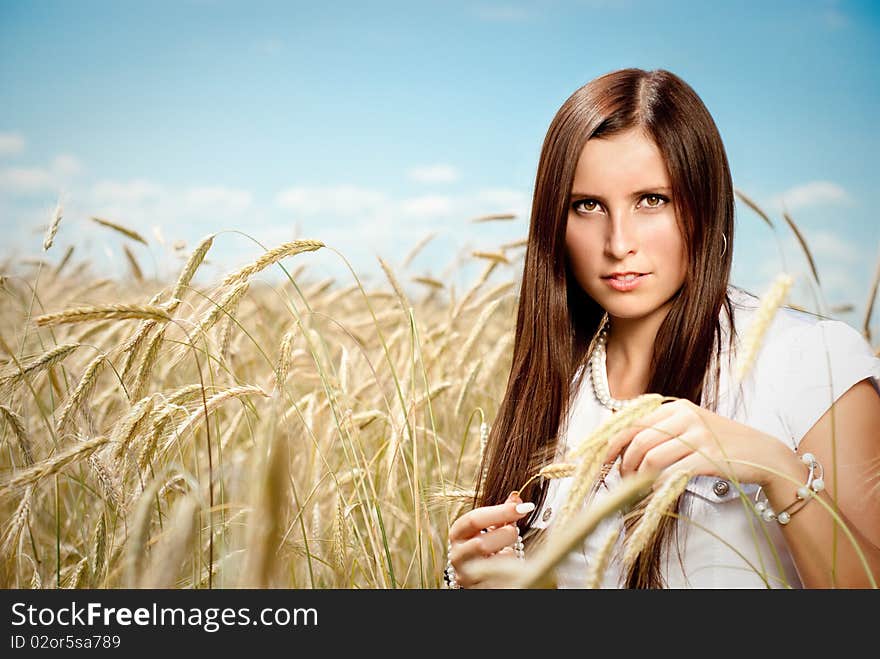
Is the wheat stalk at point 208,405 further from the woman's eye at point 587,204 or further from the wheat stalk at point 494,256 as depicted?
the wheat stalk at point 494,256

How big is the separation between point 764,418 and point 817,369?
12 cm

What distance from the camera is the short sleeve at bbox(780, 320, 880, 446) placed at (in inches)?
51.7

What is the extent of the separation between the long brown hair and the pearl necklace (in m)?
0.06

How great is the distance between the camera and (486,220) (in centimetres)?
271

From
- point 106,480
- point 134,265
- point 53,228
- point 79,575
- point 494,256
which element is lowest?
point 79,575

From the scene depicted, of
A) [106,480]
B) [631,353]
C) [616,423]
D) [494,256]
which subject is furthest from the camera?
[494,256]

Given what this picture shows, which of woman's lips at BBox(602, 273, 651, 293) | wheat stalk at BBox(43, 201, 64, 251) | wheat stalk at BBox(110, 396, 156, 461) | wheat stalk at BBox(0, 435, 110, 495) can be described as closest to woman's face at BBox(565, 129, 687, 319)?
woman's lips at BBox(602, 273, 651, 293)

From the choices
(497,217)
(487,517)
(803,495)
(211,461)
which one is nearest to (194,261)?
(211,461)

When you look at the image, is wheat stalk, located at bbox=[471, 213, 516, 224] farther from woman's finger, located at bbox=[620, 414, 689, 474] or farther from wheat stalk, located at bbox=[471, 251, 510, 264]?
woman's finger, located at bbox=[620, 414, 689, 474]

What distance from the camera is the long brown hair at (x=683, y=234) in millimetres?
1464

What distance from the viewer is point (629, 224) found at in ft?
4.65

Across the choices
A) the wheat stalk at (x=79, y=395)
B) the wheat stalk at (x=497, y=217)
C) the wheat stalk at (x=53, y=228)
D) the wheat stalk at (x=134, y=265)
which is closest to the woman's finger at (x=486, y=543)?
the wheat stalk at (x=79, y=395)

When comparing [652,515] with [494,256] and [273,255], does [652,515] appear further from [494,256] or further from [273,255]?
[494,256]

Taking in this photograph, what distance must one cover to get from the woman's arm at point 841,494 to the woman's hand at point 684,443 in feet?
0.28
